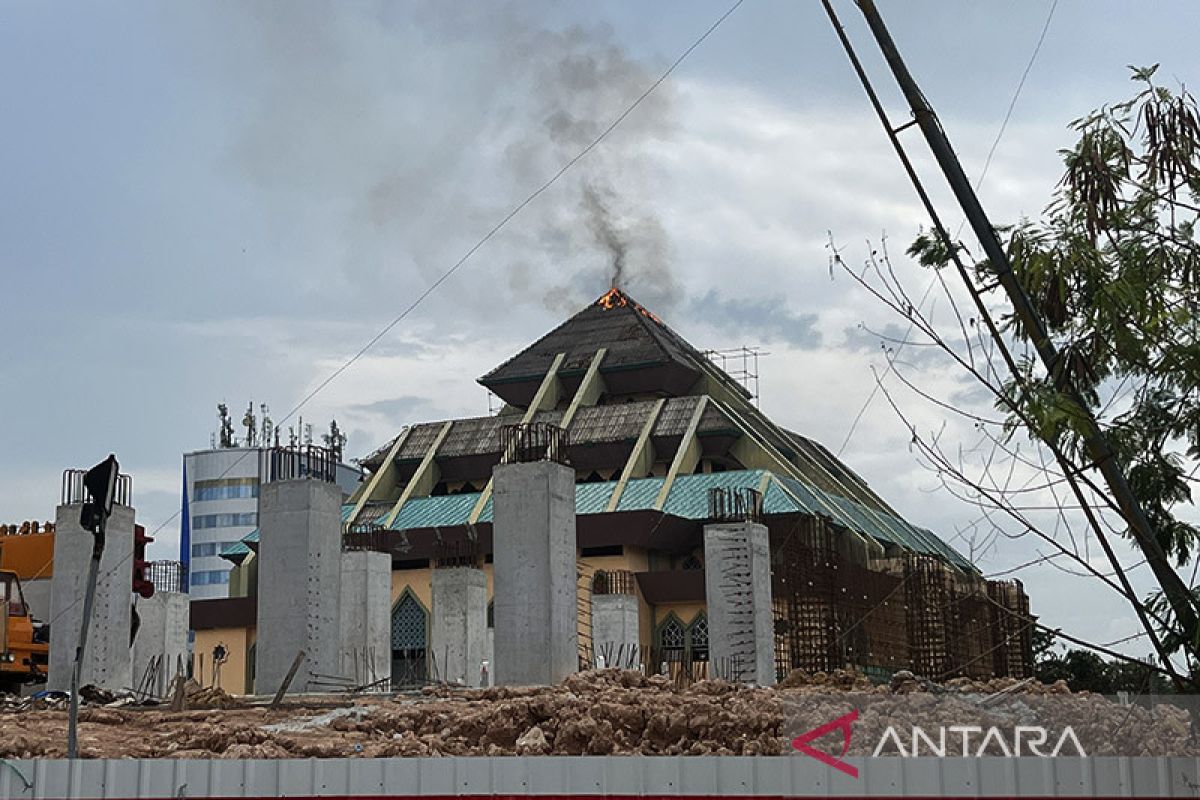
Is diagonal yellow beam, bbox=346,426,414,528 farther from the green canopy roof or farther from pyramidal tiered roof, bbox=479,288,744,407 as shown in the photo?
pyramidal tiered roof, bbox=479,288,744,407

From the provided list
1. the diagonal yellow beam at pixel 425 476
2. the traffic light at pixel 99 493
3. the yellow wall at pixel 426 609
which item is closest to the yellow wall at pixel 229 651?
the yellow wall at pixel 426 609

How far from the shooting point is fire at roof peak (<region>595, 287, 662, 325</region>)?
59.5m

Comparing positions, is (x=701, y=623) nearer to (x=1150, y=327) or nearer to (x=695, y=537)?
(x=695, y=537)

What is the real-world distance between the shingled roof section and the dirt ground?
39132 mm

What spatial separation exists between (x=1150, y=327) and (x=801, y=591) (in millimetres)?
25632

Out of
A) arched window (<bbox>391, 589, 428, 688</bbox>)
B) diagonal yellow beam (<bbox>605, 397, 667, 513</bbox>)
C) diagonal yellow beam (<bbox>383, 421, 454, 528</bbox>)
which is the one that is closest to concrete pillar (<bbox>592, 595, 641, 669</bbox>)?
diagonal yellow beam (<bbox>605, 397, 667, 513</bbox>)

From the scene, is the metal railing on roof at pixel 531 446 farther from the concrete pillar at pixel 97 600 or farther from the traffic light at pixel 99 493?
the traffic light at pixel 99 493

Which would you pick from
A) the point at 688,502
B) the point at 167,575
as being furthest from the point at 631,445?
the point at 167,575

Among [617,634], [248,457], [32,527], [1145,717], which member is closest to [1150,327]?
[1145,717]

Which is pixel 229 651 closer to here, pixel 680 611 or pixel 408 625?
pixel 408 625

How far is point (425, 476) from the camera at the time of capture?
5103 centimetres

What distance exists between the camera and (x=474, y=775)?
6.48 metres

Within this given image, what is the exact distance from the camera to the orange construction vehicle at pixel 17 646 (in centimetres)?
2244

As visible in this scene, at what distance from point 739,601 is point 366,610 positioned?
328 inches
